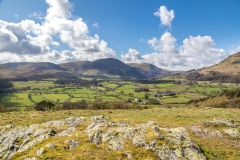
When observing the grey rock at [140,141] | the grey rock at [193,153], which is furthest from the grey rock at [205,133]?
the grey rock at [140,141]

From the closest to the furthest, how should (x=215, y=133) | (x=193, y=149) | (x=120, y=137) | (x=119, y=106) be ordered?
(x=193, y=149)
(x=120, y=137)
(x=215, y=133)
(x=119, y=106)

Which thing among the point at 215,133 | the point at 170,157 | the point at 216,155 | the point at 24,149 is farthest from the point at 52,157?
the point at 215,133

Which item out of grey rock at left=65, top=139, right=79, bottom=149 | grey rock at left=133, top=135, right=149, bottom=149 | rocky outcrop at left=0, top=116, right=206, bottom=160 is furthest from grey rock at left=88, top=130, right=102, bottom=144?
grey rock at left=133, top=135, right=149, bottom=149

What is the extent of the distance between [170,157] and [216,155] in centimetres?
623

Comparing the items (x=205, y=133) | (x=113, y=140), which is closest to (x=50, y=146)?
(x=113, y=140)

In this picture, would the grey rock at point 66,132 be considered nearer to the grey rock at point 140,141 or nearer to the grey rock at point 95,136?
the grey rock at point 95,136

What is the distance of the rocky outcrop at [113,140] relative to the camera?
18562 mm

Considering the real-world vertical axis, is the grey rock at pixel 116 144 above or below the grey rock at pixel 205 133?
above

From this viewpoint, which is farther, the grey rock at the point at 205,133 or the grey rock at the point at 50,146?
the grey rock at the point at 205,133

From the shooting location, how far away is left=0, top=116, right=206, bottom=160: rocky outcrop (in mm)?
18562

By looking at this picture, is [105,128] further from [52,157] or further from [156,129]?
[52,157]

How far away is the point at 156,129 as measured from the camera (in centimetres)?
2330

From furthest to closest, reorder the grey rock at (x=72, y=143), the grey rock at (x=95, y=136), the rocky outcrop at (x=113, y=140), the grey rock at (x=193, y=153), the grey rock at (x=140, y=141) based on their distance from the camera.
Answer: the grey rock at (x=95, y=136) → the grey rock at (x=140, y=141) → the grey rock at (x=72, y=143) → the rocky outcrop at (x=113, y=140) → the grey rock at (x=193, y=153)

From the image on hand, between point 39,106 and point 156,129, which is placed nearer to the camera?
point 156,129
